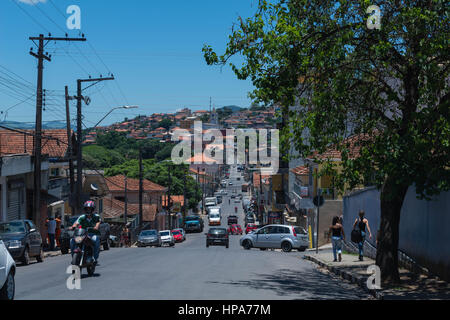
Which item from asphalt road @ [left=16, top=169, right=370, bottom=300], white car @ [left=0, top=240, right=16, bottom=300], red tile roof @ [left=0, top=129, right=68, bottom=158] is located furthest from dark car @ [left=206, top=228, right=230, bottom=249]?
white car @ [left=0, top=240, right=16, bottom=300]

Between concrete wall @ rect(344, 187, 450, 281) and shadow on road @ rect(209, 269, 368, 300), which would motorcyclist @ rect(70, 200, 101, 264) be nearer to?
shadow on road @ rect(209, 269, 368, 300)

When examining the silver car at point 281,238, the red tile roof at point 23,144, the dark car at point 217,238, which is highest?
the red tile roof at point 23,144

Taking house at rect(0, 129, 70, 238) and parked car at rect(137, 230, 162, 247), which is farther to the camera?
parked car at rect(137, 230, 162, 247)

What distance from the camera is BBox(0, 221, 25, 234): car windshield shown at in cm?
2061

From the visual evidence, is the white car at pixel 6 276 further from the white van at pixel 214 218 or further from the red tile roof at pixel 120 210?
the white van at pixel 214 218

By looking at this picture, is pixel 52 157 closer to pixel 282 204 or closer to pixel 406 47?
pixel 282 204

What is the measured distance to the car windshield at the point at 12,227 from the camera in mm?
20609

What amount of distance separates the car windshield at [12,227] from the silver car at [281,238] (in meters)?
17.0

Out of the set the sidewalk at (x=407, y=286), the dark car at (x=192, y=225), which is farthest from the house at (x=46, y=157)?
the dark car at (x=192, y=225)

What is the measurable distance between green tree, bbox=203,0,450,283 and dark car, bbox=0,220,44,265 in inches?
390

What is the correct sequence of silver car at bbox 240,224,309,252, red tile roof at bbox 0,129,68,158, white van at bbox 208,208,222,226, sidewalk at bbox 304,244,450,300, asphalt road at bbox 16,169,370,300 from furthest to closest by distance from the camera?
white van at bbox 208,208,222,226, red tile roof at bbox 0,129,68,158, silver car at bbox 240,224,309,252, sidewalk at bbox 304,244,450,300, asphalt road at bbox 16,169,370,300
